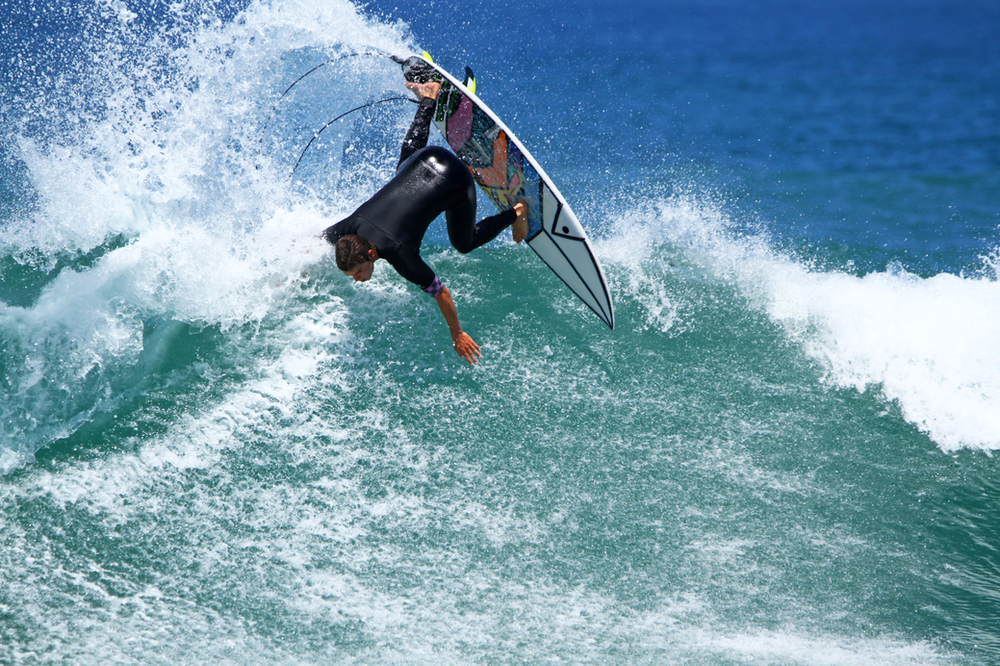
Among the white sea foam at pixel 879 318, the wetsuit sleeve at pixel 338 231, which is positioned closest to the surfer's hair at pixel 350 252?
the wetsuit sleeve at pixel 338 231

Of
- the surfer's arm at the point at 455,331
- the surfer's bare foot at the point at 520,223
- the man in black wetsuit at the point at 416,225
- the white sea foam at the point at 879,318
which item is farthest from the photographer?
the surfer's bare foot at the point at 520,223

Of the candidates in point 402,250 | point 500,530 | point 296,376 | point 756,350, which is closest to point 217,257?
point 296,376

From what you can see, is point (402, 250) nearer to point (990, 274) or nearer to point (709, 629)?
point (709, 629)

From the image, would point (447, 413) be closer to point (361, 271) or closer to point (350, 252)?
point (361, 271)

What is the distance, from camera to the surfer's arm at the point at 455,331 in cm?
458

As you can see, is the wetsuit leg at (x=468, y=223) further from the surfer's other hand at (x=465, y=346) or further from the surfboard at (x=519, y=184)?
the surfer's other hand at (x=465, y=346)

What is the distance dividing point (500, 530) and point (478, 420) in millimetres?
785

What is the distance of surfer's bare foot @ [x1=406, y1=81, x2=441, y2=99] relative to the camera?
5.25 metres

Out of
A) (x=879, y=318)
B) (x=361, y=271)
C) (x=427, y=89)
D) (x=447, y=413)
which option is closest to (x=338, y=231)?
(x=361, y=271)

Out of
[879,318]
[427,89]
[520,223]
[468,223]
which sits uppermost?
[879,318]

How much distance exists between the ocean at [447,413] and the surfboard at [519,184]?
0.94ft

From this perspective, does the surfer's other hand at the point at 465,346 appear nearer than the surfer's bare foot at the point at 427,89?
Yes

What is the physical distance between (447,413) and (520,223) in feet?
5.10

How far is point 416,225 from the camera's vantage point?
4.57 metres
